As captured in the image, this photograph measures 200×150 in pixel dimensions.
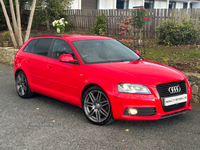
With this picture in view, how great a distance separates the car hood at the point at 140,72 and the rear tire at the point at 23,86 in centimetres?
230

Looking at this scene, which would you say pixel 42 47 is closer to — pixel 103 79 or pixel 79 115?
pixel 79 115

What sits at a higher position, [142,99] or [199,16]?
[199,16]

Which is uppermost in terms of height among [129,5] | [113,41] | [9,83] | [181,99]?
[129,5]

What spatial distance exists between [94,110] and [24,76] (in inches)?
102

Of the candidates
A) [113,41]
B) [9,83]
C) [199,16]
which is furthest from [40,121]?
[199,16]

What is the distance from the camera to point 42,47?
6.20m

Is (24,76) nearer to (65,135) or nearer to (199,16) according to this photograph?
(65,135)

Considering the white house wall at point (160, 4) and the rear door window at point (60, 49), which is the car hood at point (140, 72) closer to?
the rear door window at point (60, 49)

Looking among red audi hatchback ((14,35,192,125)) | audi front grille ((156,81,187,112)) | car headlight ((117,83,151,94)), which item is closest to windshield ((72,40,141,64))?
red audi hatchback ((14,35,192,125))

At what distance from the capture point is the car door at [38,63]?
5898mm

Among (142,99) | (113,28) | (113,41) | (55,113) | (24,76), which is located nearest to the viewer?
(142,99)

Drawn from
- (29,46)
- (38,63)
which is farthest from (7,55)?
(38,63)

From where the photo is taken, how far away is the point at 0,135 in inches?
172

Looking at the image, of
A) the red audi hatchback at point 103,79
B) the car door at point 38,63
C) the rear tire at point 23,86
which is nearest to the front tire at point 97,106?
the red audi hatchback at point 103,79
